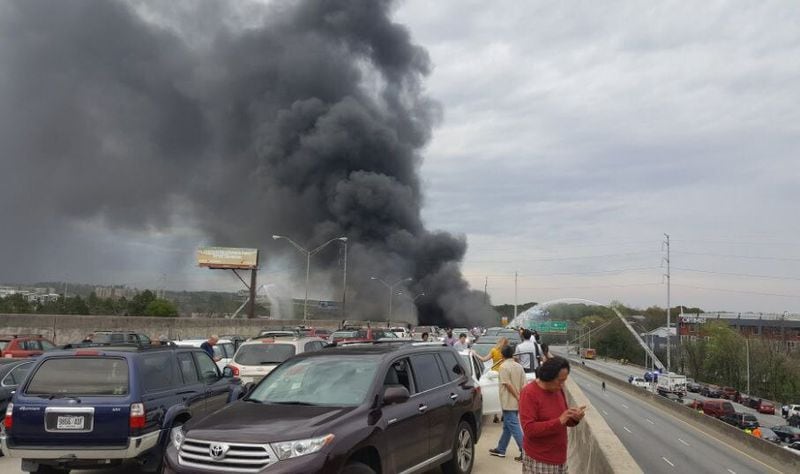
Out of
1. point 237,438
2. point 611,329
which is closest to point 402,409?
point 237,438

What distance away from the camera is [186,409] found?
787 centimetres

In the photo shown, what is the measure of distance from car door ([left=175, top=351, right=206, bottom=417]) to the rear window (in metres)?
0.94

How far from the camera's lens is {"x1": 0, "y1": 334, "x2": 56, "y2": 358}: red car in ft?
53.6

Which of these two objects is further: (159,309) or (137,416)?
(159,309)

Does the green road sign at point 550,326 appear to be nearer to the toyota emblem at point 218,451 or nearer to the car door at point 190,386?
the car door at point 190,386

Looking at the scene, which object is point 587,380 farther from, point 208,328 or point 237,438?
point 237,438

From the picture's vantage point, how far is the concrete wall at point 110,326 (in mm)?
28891

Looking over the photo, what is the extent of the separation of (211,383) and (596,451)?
17.0 ft

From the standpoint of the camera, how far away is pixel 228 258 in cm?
6981

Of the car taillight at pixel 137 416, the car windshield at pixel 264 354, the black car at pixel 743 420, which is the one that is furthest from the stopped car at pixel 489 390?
the black car at pixel 743 420

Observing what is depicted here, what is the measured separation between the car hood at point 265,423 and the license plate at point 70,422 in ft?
6.79

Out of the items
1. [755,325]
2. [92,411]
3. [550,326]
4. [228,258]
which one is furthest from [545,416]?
[755,325]

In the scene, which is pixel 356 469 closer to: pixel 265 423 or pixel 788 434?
pixel 265 423

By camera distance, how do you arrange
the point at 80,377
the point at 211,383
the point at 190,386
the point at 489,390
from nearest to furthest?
the point at 80,377 < the point at 190,386 < the point at 211,383 < the point at 489,390
